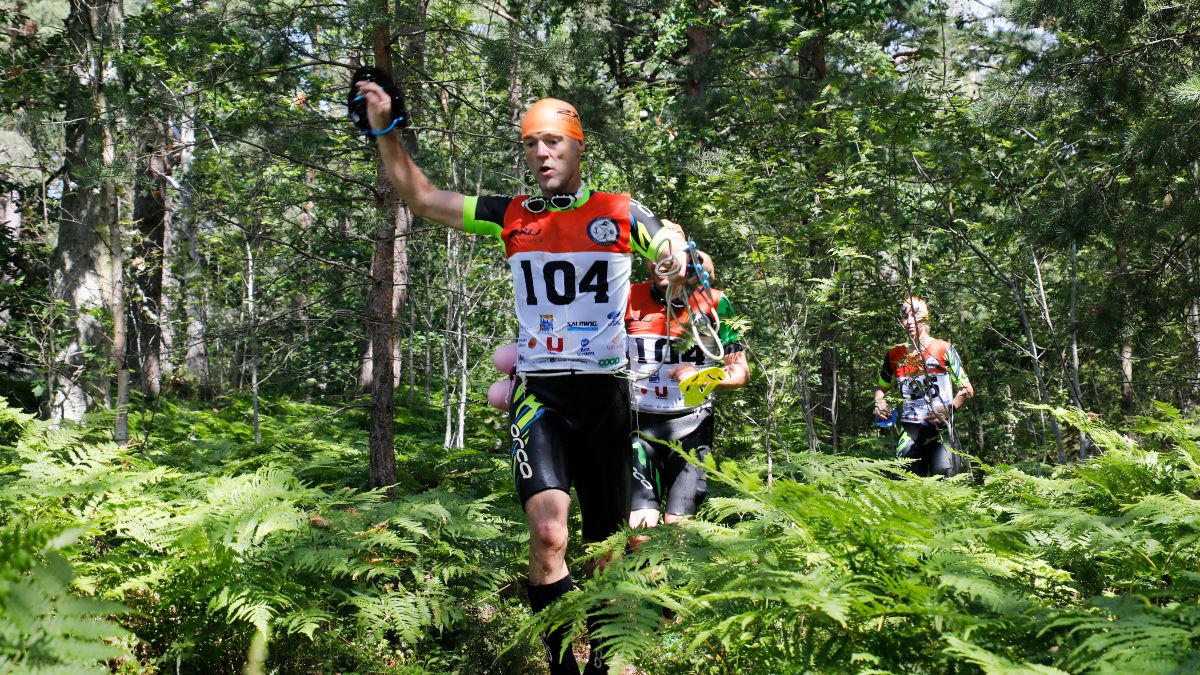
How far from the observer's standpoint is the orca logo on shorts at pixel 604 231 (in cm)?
390

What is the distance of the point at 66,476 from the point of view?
4.19m

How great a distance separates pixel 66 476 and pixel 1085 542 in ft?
15.2

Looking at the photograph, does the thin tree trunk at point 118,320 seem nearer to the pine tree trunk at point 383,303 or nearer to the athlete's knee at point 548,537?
the pine tree trunk at point 383,303

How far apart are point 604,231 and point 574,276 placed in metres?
0.26

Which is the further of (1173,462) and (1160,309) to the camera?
(1160,309)

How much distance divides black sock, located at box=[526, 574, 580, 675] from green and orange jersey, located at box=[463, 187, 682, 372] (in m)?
0.97

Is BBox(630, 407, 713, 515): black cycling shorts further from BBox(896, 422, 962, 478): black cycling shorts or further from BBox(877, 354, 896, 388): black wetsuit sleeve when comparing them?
BBox(877, 354, 896, 388): black wetsuit sleeve

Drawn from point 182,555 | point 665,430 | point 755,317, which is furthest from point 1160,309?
point 182,555

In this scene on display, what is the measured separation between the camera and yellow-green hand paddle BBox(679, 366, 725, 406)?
12.4 feet

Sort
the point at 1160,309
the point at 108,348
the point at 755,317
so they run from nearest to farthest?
the point at 1160,309 → the point at 108,348 → the point at 755,317

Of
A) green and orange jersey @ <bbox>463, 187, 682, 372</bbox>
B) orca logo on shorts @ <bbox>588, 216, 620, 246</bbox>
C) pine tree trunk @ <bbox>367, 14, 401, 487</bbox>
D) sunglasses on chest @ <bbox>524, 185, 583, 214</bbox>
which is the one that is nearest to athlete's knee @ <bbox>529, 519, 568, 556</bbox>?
green and orange jersey @ <bbox>463, 187, 682, 372</bbox>

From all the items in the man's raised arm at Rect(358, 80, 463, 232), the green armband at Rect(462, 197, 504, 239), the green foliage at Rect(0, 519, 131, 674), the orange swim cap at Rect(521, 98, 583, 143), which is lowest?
the green foliage at Rect(0, 519, 131, 674)

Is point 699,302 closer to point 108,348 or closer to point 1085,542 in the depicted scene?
point 1085,542

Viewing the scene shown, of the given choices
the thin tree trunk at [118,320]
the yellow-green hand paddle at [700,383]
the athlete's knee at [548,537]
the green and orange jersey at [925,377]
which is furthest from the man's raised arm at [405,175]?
the green and orange jersey at [925,377]
